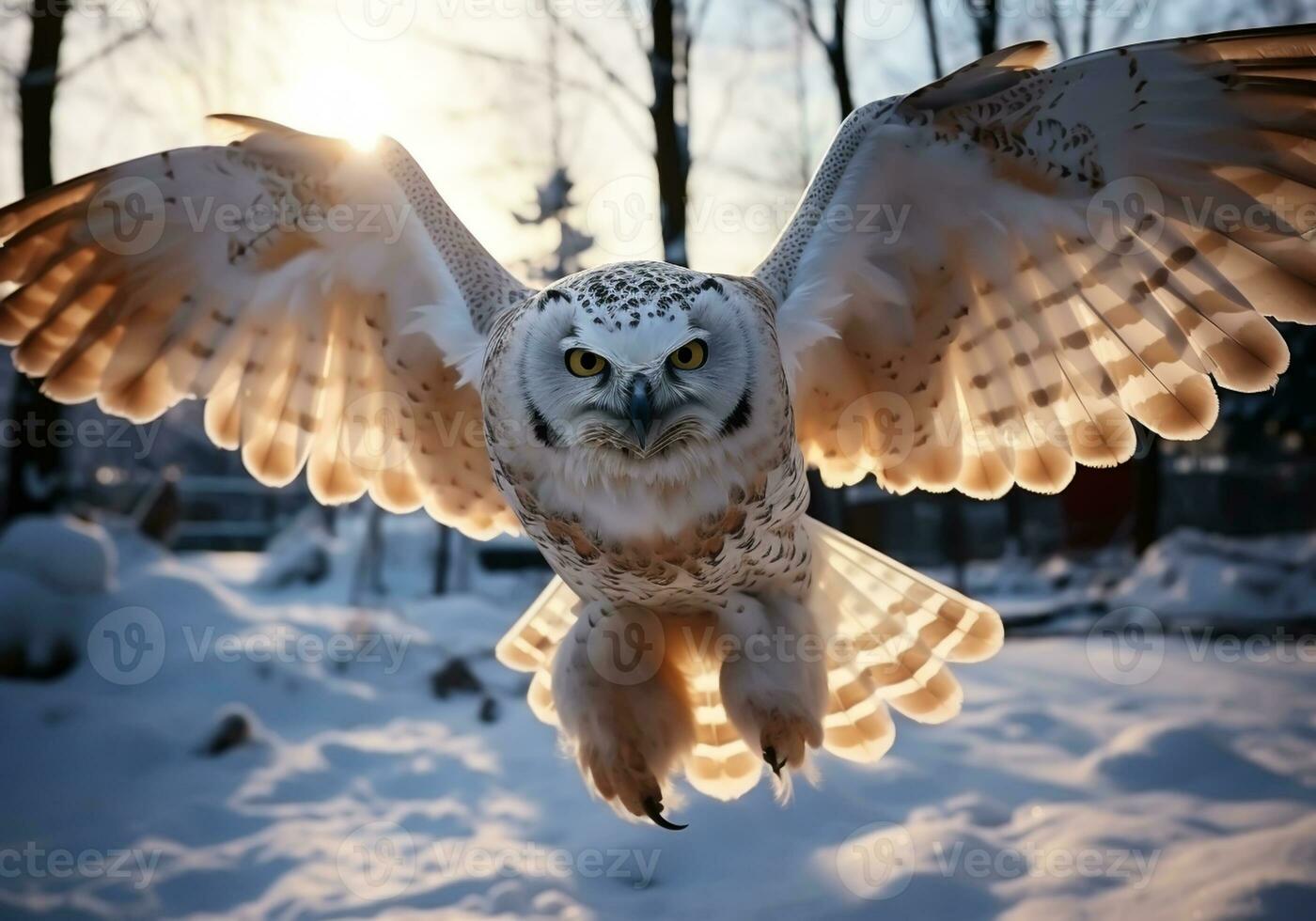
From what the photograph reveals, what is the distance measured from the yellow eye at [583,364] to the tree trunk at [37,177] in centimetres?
657

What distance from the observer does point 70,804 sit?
4.44m

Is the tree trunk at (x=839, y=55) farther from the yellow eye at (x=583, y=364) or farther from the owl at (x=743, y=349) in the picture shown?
the yellow eye at (x=583, y=364)

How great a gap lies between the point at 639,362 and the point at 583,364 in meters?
0.17

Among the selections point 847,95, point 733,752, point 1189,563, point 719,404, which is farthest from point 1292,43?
point 1189,563

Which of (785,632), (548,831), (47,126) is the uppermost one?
(47,126)

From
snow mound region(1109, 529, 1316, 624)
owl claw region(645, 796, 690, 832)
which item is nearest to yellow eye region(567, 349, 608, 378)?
owl claw region(645, 796, 690, 832)

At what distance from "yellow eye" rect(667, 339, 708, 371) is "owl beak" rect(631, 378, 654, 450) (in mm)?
122

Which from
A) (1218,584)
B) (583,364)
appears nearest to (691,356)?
(583,364)

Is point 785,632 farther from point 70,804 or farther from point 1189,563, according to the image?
point 1189,563

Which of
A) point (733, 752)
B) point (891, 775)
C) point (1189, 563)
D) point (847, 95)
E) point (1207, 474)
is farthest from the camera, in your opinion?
point (1207, 474)

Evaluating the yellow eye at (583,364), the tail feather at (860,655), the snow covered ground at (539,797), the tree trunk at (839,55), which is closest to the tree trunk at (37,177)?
the snow covered ground at (539,797)

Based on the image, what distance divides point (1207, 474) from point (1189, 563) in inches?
262

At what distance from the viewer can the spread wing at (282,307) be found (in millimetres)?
2789

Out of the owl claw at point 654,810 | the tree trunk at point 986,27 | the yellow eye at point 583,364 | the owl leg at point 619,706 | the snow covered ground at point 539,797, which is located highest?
the tree trunk at point 986,27
